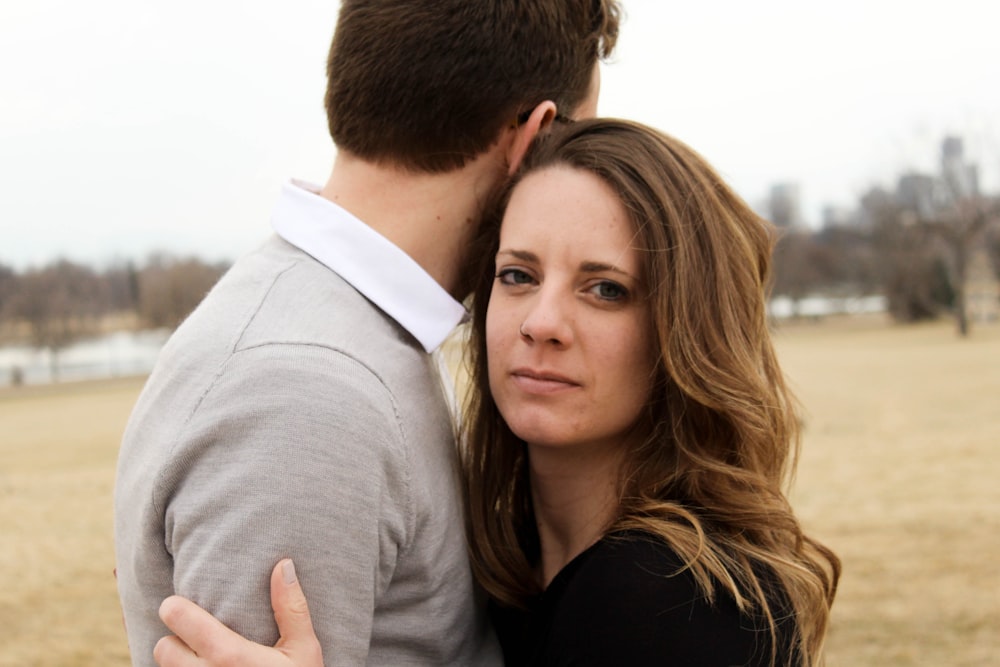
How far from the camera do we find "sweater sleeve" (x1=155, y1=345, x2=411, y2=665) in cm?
172

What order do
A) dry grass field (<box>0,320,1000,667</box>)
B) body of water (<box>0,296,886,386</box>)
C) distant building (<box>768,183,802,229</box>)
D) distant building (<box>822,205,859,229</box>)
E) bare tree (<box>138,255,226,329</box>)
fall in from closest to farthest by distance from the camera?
dry grass field (<box>0,320,1000,667</box>)
body of water (<box>0,296,886,386</box>)
bare tree (<box>138,255,226,329</box>)
distant building (<box>822,205,859,229</box>)
distant building (<box>768,183,802,229</box>)

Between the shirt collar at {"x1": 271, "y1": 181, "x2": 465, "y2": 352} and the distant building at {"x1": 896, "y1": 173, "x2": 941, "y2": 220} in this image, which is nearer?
the shirt collar at {"x1": 271, "y1": 181, "x2": 465, "y2": 352}

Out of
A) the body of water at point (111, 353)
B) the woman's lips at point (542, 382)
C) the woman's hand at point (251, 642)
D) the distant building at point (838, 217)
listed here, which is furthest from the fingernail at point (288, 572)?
the distant building at point (838, 217)

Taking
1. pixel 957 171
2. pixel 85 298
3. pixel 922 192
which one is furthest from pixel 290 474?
pixel 85 298

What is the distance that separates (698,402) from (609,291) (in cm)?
37

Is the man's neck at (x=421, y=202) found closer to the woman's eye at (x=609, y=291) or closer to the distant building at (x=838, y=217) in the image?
the woman's eye at (x=609, y=291)

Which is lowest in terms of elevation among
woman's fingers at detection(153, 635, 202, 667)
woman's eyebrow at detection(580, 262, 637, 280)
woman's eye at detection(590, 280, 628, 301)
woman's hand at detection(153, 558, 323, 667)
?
woman's fingers at detection(153, 635, 202, 667)

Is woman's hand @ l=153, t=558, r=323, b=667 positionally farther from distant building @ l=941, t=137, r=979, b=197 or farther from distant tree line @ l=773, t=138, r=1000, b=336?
distant building @ l=941, t=137, r=979, b=197

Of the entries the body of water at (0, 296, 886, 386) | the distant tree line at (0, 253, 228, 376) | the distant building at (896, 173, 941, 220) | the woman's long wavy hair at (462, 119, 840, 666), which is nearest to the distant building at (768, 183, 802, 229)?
the body of water at (0, 296, 886, 386)

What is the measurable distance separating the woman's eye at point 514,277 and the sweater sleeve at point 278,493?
0.63 m

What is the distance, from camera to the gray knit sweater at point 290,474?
68.1 inches

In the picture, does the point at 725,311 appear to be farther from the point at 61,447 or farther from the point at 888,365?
the point at 888,365

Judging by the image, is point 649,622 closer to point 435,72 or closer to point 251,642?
point 251,642

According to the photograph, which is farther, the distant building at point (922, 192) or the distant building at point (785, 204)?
the distant building at point (785, 204)
